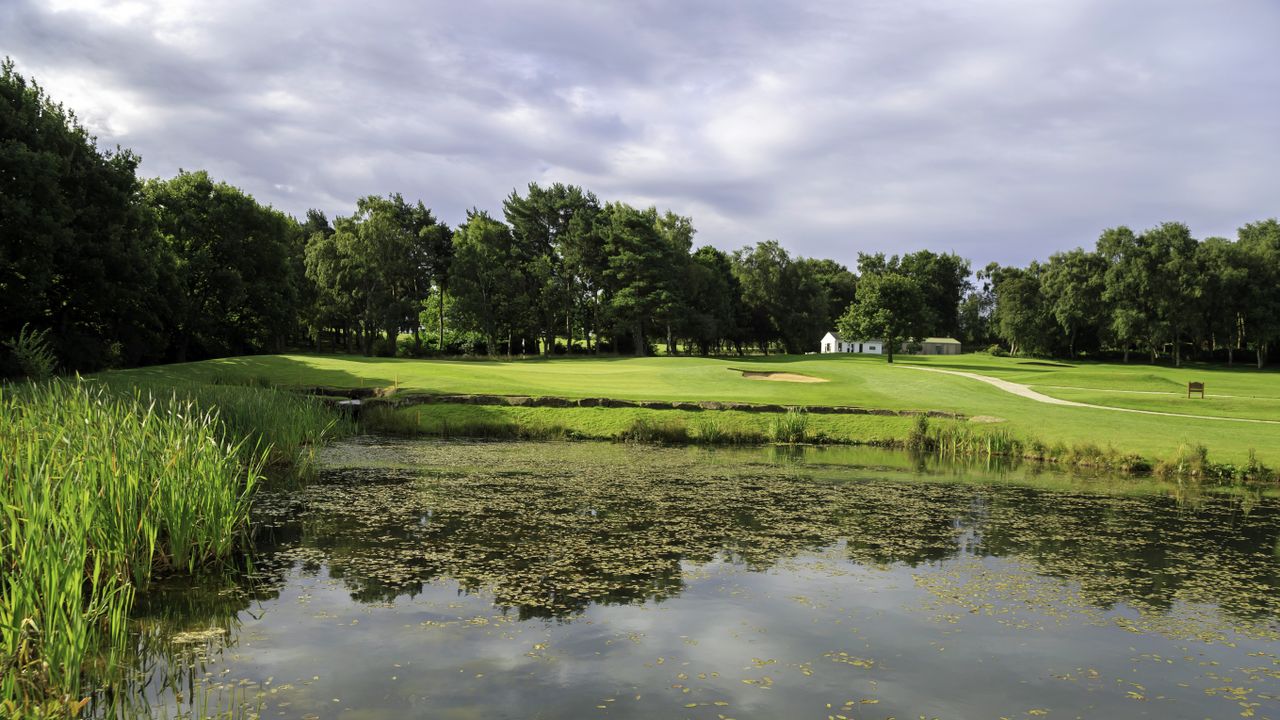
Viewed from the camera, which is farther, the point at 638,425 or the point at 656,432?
the point at 638,425

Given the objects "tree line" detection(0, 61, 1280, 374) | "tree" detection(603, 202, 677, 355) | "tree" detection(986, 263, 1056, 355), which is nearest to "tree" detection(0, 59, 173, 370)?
"tree line" detection(0, 61, 1280, 374)

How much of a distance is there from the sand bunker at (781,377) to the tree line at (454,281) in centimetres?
3054

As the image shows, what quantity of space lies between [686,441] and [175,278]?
37392 mm

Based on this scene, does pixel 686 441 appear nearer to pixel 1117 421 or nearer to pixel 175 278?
Result: pixel 1117 421

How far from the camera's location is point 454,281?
78125 millimetres

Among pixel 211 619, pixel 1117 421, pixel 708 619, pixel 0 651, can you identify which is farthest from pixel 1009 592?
pixel 1117 421

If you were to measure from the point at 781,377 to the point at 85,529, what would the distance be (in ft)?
133

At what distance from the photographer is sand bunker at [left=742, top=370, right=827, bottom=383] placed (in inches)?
1661

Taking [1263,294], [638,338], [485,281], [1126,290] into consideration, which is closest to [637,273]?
[638,338]

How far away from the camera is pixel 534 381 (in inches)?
1453

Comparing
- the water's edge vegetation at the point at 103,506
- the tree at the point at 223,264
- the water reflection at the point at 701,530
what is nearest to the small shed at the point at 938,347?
the tree at the point at 223,264

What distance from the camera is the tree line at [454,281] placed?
38.2 m

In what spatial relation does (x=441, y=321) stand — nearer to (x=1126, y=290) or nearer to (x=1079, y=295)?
(x=1079, y=295)

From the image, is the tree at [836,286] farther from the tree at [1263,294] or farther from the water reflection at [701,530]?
the water reflection at [701,530]
